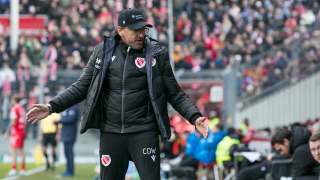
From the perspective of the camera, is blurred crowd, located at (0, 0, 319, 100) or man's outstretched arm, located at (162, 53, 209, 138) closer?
man's outstretched arm, located at (162, 53, 209, 138)

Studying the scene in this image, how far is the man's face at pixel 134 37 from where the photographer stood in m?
4.96

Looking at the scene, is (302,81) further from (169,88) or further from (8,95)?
(169,88)

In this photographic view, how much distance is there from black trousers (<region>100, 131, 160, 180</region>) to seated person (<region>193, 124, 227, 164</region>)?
668 cm

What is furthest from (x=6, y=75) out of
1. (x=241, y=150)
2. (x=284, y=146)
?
(x=284, y=146)

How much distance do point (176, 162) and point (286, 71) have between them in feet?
14.4

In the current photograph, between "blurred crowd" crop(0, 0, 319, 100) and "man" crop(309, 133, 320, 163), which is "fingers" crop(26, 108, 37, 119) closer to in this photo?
"man" crop(309, 133, 320, 163)

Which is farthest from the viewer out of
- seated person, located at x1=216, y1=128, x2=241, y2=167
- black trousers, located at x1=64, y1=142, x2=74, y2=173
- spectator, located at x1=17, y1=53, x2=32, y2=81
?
spectator, located at x1=17, y1=53, x2=32, y2=81

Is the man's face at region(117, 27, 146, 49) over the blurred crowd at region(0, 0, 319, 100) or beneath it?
beneath

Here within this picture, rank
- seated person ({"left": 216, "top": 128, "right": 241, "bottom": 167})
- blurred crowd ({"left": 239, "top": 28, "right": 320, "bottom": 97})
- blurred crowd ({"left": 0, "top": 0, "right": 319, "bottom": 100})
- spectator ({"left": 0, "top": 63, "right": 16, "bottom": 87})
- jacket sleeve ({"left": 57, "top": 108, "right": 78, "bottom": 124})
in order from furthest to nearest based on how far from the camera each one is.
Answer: blurred crowd ({"left": 0, "top": 0, "right": 319, "bottom": 100})
spectator ({"left": 0, "top": 63, "right": 16, "bottom": 87})
blurred crowd ({"left": 239, "top": 28, "right": 320, "bottom": 97})
jacket sleeve ({"left": 57, "top": 108, "right": 78, "bottom": 124})
seated person ({"left": 216, "top": 128, "right": 241, "bottom": 167})

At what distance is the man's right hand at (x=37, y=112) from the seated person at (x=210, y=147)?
7.03 m

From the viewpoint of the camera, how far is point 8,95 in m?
17.7

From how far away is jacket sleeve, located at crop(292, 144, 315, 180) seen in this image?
6.48m

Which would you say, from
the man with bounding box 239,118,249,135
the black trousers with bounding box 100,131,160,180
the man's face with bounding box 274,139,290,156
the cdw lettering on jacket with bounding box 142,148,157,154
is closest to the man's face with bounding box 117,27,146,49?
the black trousers with bounding box 100,131,160,180

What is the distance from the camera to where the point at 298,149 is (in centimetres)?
654
